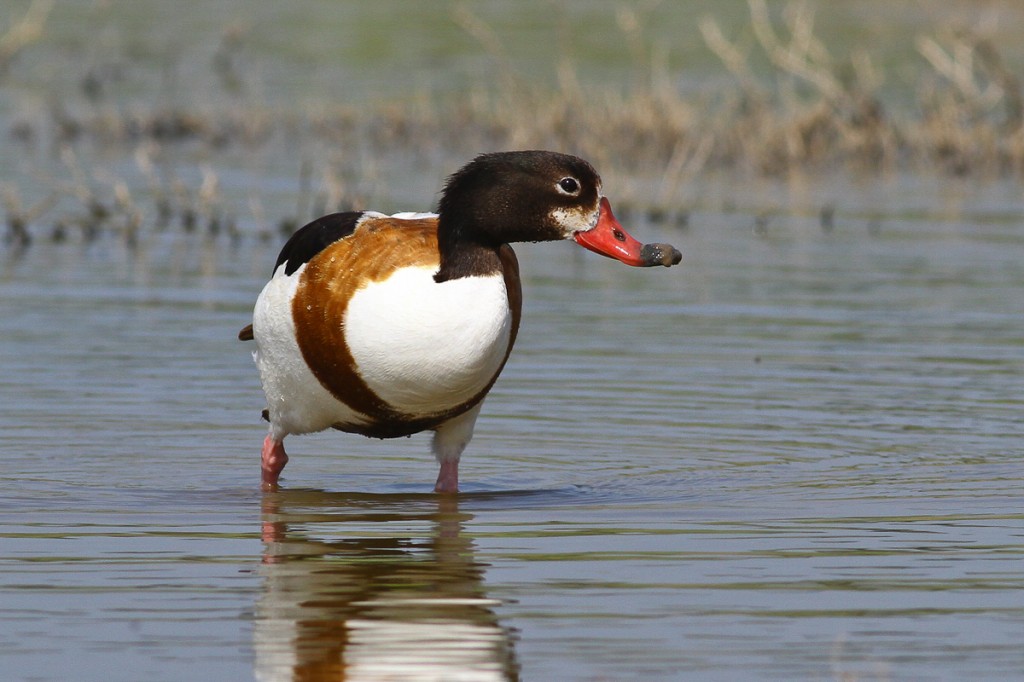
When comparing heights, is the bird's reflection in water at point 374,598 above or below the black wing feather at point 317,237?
below

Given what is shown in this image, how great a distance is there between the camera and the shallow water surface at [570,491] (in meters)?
5.20

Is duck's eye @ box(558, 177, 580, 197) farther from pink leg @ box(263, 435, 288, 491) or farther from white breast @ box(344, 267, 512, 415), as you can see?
pink leg @ box(263, 435, 288, 491)

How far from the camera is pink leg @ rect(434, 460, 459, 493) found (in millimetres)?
7602

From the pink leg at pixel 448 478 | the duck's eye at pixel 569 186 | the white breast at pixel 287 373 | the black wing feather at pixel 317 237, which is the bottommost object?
the pink leg at pixel 448 478

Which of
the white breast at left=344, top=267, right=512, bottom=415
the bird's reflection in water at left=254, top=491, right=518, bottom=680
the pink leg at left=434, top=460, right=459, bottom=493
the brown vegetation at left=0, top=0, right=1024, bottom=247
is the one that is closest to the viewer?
the bird's reflection in water at left=254, top=491, right=518, bottom=680

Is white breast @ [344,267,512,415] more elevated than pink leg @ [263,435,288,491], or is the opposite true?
white breast @ [344,267,512,415]

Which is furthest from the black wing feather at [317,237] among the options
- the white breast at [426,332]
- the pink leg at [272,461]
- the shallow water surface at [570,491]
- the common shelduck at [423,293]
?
the shallow water surface at [570,491]

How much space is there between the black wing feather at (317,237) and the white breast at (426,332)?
1.43ft

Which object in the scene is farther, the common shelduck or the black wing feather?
the black wing feather

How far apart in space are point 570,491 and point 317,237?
1389 mm

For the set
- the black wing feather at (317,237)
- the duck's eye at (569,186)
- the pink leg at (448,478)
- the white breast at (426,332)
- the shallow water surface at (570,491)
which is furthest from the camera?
the pink leg at (448,478)

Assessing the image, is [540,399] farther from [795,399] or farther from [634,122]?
[634,122]

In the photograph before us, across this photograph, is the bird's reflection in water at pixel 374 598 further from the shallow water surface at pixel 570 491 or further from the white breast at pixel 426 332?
the white breast at pixel 426 332

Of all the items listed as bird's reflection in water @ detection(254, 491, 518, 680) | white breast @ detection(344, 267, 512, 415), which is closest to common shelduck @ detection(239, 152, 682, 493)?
white breast @ detection(344, 267, 512, 415)
